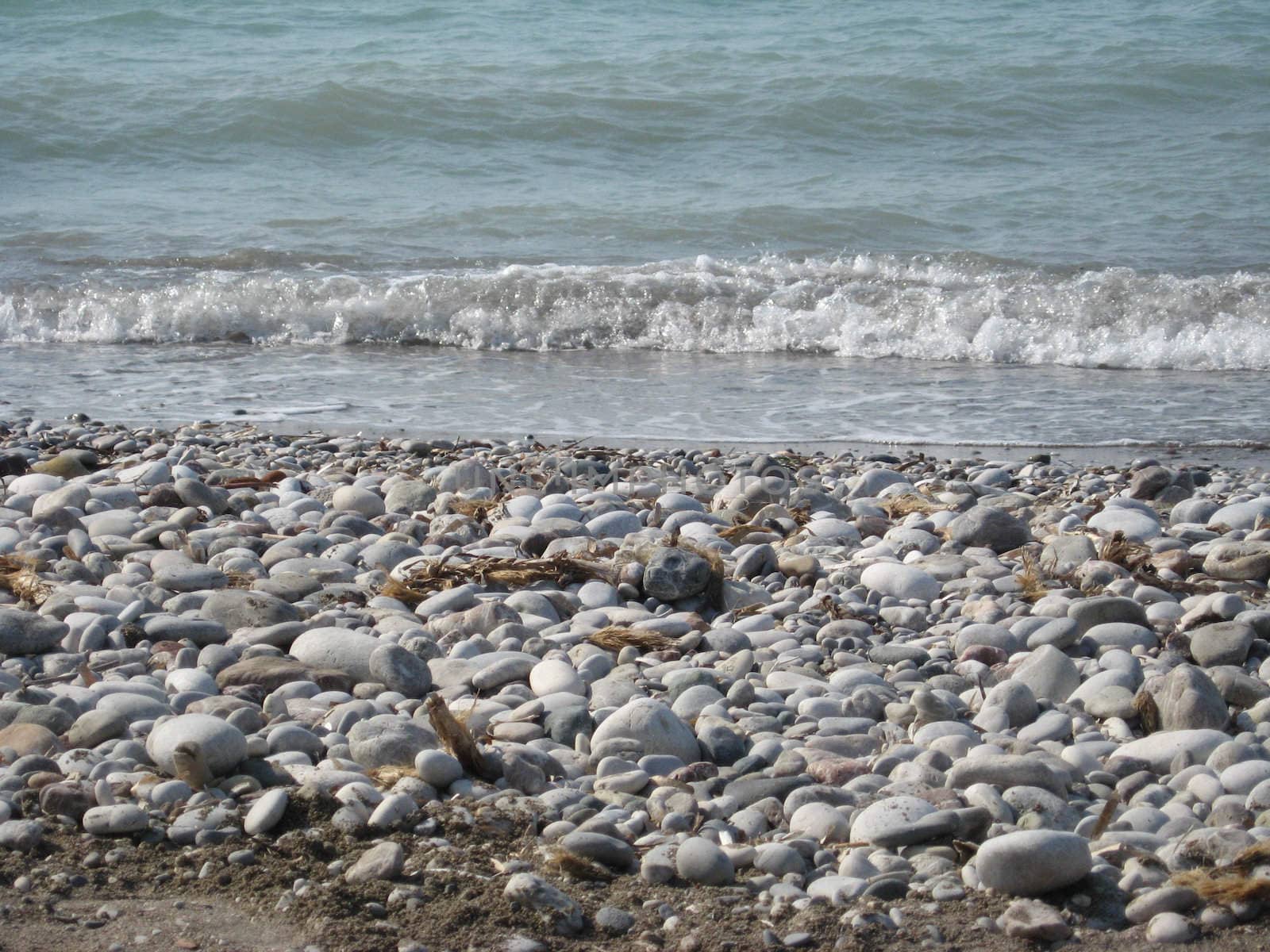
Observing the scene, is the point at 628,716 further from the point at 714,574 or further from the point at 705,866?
the point at 714,574

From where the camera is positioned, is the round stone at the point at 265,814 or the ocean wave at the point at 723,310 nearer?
the round stone at the point at 265,814

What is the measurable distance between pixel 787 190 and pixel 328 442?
5.95m

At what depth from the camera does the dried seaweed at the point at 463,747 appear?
2068 millimetres

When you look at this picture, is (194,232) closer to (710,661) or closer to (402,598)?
(402,598)

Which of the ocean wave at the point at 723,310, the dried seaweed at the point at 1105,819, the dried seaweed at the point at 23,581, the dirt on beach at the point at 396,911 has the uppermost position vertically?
the ocean wave at the point at 723,310

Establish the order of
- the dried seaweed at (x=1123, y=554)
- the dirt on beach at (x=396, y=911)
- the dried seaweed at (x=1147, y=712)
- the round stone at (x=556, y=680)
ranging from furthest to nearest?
the dried seaweed at (x=1123, y=554) < the round stone at (x=556, y=680) < the dried seaweed at (x=1147, y=712) < the dirt on beach at (x=396, y=911)

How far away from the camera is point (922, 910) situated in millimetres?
1721

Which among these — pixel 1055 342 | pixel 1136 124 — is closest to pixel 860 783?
pixel 1055 342

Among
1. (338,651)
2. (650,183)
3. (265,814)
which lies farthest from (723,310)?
(265,814)

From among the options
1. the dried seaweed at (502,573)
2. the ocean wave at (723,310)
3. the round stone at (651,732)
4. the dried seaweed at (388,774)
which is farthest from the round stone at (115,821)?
the ocean wave at (723,310)

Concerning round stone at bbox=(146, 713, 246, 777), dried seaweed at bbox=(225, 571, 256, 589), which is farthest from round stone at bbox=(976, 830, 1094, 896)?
dried seaweed at bbox=(225, 571, 256, 589)

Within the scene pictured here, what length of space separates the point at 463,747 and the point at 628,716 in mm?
284

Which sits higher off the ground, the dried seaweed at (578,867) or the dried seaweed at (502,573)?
the dried seaweed at (502,573)

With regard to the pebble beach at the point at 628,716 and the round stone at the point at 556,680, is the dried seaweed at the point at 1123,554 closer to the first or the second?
the pebble beach at the point at 628,716
